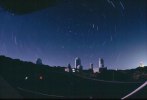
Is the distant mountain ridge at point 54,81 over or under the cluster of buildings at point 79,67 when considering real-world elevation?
under

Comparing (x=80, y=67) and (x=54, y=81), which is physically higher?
(x=80, y=67)

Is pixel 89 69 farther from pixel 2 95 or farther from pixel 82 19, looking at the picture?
pixel 2 95

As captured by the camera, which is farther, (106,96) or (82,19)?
(82,19)

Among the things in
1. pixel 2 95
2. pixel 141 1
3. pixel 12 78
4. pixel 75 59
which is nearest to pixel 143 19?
pixel 141 1

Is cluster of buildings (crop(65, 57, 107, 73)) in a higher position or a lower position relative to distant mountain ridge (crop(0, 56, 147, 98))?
higher

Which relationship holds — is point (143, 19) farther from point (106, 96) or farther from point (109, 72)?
point (106, 96)

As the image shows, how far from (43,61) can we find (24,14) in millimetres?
465

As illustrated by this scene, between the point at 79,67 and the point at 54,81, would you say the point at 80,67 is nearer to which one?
the point at 79,67

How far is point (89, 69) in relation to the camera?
2.28m

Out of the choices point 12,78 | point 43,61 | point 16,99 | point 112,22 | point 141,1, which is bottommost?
point 16,99

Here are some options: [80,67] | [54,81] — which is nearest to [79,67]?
[80,67]

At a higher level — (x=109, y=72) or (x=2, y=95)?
(x=109, y=72)

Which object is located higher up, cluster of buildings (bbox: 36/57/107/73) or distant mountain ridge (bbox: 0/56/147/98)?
cluster of buildings (bbox: 36/57/107/73)

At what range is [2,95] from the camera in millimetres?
2385
